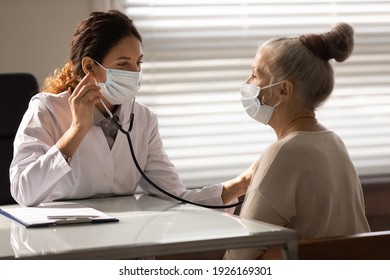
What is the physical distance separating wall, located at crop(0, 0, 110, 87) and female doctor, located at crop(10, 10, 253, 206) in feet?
2.32

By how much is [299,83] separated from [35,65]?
5.04ft

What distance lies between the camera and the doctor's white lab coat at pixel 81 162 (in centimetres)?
231

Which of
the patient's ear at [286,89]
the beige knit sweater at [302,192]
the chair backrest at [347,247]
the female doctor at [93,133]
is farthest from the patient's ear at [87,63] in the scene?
the chair backrest at [347,247]

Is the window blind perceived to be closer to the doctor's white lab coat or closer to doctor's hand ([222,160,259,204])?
the doctor's white lab coat

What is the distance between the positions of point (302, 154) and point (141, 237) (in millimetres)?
505

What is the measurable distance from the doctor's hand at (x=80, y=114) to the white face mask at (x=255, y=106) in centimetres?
45

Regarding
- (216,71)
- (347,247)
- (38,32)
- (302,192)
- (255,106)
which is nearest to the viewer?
(347,247)

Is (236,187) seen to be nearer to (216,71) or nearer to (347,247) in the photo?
(347,247)

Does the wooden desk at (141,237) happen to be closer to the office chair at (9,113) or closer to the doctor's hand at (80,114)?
the doctor's hand at (80,114)

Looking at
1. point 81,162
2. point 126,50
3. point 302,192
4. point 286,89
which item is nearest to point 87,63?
point 126,50

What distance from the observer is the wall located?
329 cm

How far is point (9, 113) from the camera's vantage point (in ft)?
9.64

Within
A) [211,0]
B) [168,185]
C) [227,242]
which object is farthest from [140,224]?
[211,0]

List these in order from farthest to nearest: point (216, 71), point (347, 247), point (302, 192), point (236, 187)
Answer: point (216, 71) < point (236, 187) < point (302, 192) < point (347, 247)
